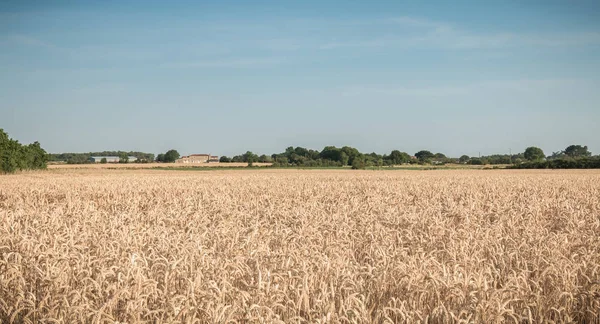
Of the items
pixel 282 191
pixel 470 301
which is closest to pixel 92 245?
pixel 470 301

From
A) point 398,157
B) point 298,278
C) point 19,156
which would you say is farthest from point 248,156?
point 298,278

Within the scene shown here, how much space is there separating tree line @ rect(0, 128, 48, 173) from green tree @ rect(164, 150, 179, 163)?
8222 cm

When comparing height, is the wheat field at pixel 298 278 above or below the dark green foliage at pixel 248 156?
below

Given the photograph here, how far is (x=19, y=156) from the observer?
236 ft

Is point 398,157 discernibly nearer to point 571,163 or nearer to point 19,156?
point 571,163

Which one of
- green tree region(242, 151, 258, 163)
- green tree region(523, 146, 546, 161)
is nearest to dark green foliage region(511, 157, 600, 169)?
green tree region(242, 151, 258, 163)

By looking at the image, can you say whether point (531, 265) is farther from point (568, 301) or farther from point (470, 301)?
point (470, 301)

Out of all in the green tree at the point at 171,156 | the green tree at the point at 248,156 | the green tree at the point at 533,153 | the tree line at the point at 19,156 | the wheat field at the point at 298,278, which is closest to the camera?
the wheat field at the point at 298,278

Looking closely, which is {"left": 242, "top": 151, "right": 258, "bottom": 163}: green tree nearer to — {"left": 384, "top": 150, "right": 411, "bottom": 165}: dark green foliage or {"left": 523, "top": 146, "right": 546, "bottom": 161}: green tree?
{"left": 384, "top": 150, "right": 411, "bottom": 165}: dark green foliage

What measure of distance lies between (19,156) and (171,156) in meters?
97.6

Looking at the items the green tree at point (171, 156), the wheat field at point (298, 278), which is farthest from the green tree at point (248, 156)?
the wheat field at point (298, 278)

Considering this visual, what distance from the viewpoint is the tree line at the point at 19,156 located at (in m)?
64.4

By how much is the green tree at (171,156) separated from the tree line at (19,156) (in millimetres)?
82219

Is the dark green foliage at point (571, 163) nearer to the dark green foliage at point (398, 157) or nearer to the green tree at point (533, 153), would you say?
the dark green foliage at point (398, 157)
